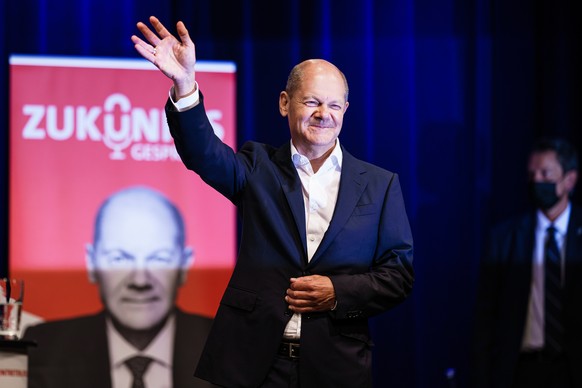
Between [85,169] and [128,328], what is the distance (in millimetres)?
776

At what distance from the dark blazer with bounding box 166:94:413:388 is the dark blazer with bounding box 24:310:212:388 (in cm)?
179

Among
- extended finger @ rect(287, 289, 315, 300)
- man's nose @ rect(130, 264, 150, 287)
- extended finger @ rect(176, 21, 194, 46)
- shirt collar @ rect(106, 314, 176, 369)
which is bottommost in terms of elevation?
shirt collar @ rect(106, 314, 176, 369)

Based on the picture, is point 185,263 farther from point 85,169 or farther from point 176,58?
point 176,58

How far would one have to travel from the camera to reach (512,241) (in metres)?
4.28

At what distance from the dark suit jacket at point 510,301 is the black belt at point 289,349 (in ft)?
6.51

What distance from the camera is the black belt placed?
7.73 feet

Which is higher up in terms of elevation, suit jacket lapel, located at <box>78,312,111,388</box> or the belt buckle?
the belt buckle

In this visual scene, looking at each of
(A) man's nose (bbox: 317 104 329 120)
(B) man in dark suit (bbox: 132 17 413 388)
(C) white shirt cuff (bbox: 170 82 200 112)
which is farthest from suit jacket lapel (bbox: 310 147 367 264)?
(C) white shirt cuff (bbox: 170 82 200 112)

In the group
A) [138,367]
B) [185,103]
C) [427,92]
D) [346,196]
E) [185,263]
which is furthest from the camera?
[427,92]

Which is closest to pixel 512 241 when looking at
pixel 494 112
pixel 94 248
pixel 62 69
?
pixel 494 112

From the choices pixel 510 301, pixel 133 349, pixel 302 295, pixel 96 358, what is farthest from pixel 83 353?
pixel 302 295

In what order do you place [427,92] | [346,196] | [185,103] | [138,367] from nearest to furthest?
1. [185,103]
2. [346,196]
3. [138,367]
4. [427,92]

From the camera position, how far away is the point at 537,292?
4184 mm

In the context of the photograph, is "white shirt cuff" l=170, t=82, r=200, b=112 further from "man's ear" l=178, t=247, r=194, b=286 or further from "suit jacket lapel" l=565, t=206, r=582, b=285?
"suit jacket lapel" l=565, t=206, r=582, b=285
